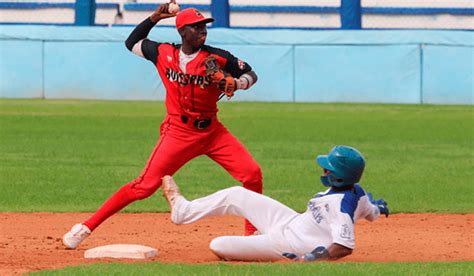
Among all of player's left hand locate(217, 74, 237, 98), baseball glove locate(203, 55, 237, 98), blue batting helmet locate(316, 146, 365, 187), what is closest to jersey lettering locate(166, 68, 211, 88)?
baseball glove locate(203, 55, 237, 98)

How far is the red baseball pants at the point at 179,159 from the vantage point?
28.2 ft

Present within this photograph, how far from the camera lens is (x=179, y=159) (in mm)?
8656

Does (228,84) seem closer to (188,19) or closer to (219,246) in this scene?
(188,19)

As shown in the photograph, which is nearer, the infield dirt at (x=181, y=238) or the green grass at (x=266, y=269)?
the green grass at (x=266, y=269)

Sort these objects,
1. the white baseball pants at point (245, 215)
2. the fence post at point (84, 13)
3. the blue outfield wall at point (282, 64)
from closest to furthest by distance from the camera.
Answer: the white baseball pants at point (245, 215) → the blue outfield wall at point (282, 64) → the fence post at point (84, 13)

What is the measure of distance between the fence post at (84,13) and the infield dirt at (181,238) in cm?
1695

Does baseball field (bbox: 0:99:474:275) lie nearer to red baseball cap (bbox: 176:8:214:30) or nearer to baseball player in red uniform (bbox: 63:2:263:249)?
baseball player in red uniform (bbox: 63:2:263:249)

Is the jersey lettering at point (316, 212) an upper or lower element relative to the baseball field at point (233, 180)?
upper

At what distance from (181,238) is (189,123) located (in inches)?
56.3

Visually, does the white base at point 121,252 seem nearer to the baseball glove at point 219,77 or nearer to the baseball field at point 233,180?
the baseball field at point 233,180

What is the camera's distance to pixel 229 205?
785cm

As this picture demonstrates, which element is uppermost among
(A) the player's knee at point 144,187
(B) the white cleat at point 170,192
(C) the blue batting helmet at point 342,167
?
(C) the blue batting helmet at point 342,167

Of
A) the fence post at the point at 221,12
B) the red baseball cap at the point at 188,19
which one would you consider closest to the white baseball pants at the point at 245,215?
the red baseball cap at the point at 188,19

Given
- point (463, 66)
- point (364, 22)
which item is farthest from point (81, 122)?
point (364, 22)
